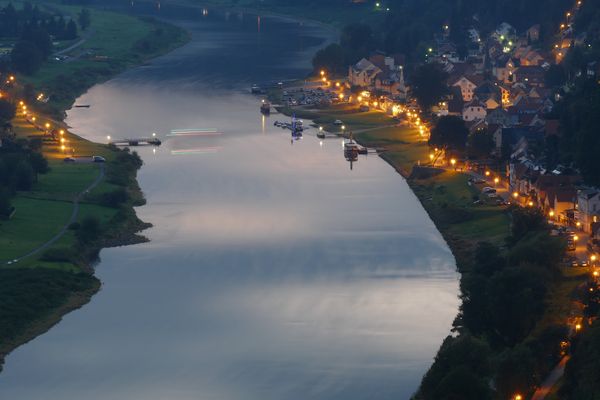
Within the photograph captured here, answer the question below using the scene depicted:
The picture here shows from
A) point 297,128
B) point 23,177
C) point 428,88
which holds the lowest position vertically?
point 23,177

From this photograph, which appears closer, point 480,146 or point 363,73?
point 480,146

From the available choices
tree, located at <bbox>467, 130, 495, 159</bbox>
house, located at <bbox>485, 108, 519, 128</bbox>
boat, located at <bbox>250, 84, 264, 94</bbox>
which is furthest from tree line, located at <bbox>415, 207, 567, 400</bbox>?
boat, located at <bbox>250, 84, 264, 94</bbox>

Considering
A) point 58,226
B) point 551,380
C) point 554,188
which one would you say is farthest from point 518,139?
point 551,380

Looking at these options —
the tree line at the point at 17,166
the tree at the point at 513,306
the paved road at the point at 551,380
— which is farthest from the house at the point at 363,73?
the paved road at the point at 551,380

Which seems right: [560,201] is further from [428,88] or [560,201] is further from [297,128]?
[428,88]

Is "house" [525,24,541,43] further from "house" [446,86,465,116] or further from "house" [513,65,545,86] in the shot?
"house" [446,86,465,116]

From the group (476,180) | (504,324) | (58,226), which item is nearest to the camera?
(504,324)

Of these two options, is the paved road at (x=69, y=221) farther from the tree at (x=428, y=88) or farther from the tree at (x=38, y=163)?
the tree at (x=428, y=88)
